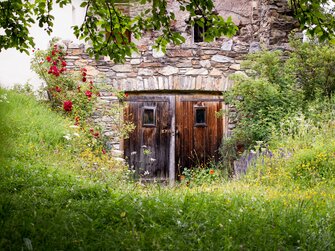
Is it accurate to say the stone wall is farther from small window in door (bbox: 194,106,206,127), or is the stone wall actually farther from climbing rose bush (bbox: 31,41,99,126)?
small window in door (bbox: 194,106,206,127)

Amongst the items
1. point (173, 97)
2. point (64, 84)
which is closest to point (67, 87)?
point (64, 84)

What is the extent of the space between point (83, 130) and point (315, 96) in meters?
4.76

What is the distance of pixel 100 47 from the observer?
19.4 ft

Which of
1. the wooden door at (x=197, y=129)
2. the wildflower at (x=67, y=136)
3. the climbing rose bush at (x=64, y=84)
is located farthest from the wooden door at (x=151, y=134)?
the wildflower at (x=67, y=136)

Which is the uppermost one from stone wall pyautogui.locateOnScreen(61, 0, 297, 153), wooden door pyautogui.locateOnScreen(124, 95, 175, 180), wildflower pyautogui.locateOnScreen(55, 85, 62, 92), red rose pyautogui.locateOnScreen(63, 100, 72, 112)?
stone wall pyautogui.locateOnScreen(61, 0, 297, 153)

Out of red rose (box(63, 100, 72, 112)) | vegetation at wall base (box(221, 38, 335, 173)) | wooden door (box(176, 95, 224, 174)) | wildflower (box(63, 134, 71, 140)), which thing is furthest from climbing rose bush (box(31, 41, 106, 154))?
vegetation at wall base (box(221, 38, 335, 173))

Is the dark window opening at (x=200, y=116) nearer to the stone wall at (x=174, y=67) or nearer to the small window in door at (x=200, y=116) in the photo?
the small window in door at (x=200, y=116)

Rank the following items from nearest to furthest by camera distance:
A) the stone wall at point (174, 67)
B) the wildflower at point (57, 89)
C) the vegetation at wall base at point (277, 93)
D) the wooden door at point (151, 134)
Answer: the vegetation at wall base at point (277, 93) < the wildflower at point (57, 89) < the stone wall at point (174, 67) < the wooden door at point (151, 134)

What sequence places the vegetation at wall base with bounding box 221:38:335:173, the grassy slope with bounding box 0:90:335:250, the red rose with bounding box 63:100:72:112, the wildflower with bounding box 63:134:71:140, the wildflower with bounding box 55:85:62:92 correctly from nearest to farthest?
the grassy slope with bounding box 0:90:335:250, the wildflower with bounding box 63:134:71:140, the vegetation at wall base with bounding box 221:38:335:173, the red rose with bounding box 63:100:72:112, the wildflower with bounding box 55:85:62:92

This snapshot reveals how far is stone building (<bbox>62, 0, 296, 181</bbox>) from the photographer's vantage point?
32.1ft

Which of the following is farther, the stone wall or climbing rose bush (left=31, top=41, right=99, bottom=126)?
the stone wall

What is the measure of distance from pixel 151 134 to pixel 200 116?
3.90 ft

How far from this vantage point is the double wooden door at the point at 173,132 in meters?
9.86

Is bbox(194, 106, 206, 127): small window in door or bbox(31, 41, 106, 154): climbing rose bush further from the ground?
bbox(31, 41, 106, 154): climbing rose bush
